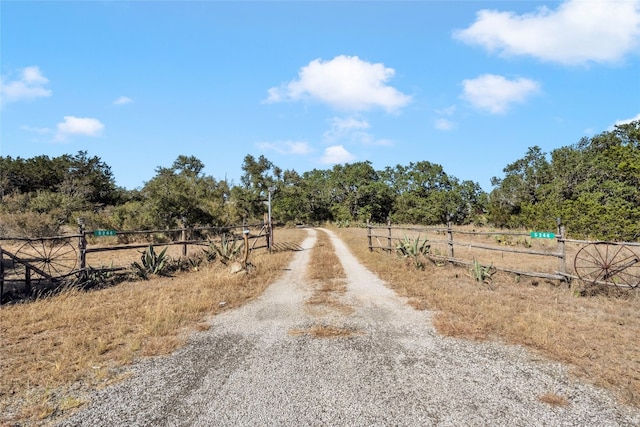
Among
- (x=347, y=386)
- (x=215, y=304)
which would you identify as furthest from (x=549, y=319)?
(x=215, y=304)

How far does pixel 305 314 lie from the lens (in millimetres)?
6980

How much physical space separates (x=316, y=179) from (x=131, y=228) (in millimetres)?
44025

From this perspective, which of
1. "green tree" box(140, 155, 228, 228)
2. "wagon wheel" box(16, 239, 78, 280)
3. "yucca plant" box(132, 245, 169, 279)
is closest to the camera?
"wagon wheel" box(16, 239, 78, 280)

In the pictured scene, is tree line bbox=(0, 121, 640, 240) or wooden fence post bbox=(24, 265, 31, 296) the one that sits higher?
tree line bbox=(0, 121, 640, 240)

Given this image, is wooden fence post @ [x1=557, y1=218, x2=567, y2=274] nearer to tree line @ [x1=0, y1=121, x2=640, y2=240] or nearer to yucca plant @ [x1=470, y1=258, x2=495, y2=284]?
yucca plant @ [x1=470, y1=258, x2=495, y2=284]

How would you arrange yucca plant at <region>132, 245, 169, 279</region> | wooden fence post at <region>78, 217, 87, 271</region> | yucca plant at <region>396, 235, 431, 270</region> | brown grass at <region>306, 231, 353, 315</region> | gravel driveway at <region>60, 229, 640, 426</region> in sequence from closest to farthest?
gravel driveway at <region>60, 229, 640, 426</region> → brown grass at <region>306, 231, 353, 315</region> → wooden fence post at <region>78, 217, 87, 271</region> → yucca plant at <region>132, 245, 169, 279</region> → yucca plant at <region>396, 235, 431, 270</region>

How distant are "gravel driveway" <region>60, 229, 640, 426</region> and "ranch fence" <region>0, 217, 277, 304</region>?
594 centimetres

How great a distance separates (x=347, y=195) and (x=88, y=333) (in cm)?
5584

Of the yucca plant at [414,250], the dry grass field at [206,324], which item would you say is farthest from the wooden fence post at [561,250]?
Result: the yucca plant at [414,250]

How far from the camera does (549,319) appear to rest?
604 centimetres

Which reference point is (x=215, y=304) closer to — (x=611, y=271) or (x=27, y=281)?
(x=27, y=281)

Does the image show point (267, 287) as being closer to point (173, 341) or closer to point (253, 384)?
point (173, 341)

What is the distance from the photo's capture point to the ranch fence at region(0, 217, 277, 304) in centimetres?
906

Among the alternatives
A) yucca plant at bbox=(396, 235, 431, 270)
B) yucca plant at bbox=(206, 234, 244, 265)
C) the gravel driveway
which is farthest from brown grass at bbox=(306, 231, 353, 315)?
yucca plant at bbox=(206, 234, 244, 265)
